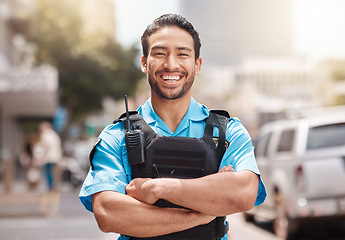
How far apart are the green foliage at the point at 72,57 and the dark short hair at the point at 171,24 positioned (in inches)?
1242

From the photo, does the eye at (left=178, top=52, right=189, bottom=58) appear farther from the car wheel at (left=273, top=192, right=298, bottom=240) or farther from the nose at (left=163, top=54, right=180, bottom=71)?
the car wheel at (left=273, top=192, right=298, bottom=240)

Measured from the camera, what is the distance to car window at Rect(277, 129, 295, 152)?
900 cm

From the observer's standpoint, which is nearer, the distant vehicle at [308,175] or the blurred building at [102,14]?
the distant vehicle at [308,175]

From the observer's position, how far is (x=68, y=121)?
113 ft

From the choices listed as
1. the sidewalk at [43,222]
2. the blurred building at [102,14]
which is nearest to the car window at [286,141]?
the sidewalk at [43,222]

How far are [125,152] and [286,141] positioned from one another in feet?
23.1

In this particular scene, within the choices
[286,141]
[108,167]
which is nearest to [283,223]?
[286,141]

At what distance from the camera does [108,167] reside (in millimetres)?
2541

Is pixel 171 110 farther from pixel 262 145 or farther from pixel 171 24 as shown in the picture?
pixel 262 145

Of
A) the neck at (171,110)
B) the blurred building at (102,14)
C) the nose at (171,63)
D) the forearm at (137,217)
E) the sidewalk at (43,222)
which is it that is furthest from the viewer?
the blurred building at (102,14)

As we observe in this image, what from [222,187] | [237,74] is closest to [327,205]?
[222,187]

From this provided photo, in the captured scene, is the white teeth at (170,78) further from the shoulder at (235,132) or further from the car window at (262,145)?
the car window at (262,145)

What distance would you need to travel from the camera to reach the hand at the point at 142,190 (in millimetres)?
2459

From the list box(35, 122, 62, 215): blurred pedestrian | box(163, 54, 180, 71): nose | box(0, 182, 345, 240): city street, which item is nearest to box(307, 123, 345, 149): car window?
box(0, 182, 345, 240): city street
